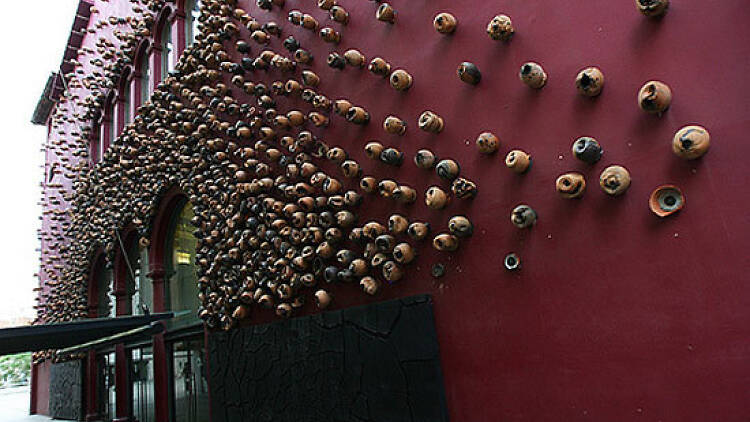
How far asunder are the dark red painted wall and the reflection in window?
519 centimetres

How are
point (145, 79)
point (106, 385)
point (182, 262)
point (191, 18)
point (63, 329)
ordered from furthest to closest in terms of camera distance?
point (106, 385) < point (145, 79) < point (191, 18) < point (182, 262) < point (63, 329)

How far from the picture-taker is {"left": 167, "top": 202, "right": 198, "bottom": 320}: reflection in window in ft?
27.2

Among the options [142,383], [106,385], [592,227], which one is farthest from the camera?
[106,385]

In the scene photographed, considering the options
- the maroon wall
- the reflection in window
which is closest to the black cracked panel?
the maroon wall

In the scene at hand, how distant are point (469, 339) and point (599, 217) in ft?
4.25

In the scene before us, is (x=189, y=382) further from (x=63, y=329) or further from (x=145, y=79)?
(x=145, y=79)

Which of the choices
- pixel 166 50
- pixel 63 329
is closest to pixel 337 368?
pixel 63 329

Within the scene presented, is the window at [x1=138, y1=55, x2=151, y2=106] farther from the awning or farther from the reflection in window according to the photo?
the awning

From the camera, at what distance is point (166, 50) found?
9992 mm

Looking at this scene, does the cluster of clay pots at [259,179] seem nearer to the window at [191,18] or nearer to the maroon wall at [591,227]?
the maroon wall at [591,227]

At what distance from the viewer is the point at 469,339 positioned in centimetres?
369

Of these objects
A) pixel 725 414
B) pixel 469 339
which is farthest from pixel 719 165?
pixel 469 339

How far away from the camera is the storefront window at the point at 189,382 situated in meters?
7.34

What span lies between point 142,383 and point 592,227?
29.9ft
